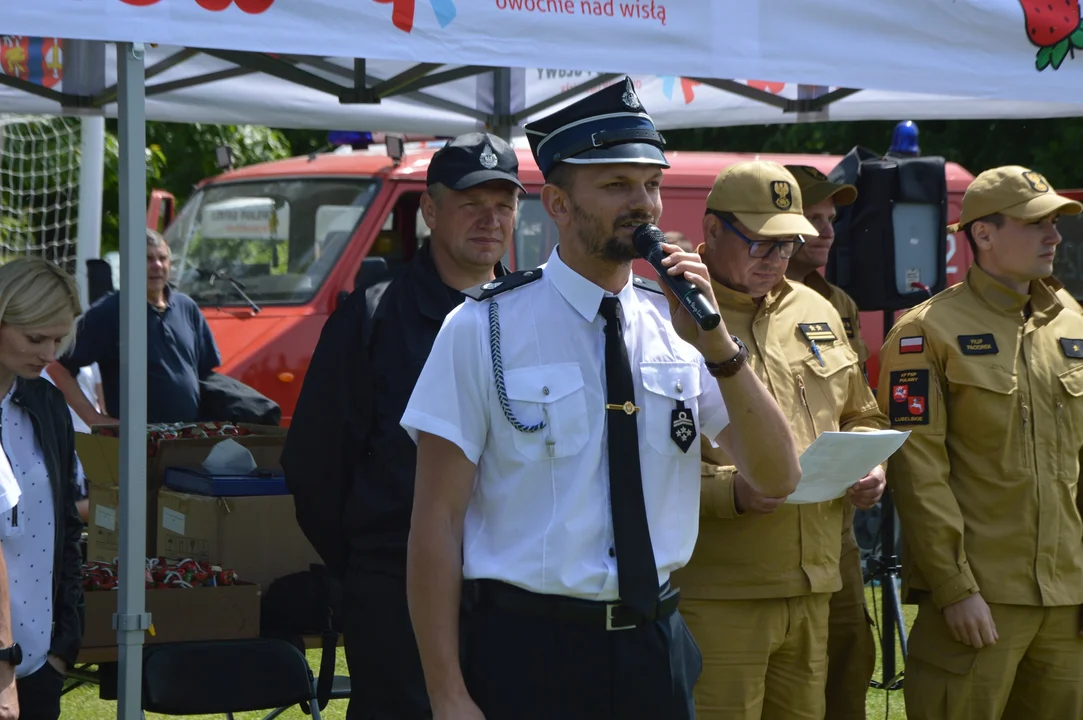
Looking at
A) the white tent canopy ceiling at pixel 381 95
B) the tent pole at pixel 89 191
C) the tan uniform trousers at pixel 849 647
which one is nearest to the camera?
the tan uniform trousers at pixel 849 647

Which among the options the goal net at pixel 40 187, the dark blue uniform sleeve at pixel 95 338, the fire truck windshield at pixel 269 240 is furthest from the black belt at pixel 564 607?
the goal net at pixel 40 187

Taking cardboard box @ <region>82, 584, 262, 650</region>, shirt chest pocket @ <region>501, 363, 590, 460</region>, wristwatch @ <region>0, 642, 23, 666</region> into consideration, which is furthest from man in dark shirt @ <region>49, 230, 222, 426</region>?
shirt chest pocket @ <region>501, 363, 590, 460</region>

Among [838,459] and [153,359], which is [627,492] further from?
[153,359]

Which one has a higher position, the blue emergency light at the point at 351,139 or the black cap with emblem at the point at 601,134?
the blue emergency light at the point at 351,139

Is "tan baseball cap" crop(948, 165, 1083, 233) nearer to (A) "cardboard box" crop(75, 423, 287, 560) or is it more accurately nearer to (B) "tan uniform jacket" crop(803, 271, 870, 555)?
(B) "tan uniform jacket" crop(803, 271, 870, 555)

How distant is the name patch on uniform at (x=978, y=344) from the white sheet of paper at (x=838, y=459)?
72cm

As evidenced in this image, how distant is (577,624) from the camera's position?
2.44 metres

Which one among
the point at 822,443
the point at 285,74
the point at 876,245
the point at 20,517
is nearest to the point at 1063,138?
the point at 876,245

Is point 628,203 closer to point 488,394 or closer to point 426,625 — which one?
point 488,394

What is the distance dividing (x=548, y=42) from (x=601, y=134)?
117cm

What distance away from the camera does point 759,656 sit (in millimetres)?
3607

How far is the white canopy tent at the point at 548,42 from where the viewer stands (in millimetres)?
3264

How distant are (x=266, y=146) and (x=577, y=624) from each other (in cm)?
1226

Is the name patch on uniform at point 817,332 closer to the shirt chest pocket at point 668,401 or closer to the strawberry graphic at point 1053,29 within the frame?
the strawberry graphic at point 1053,29
